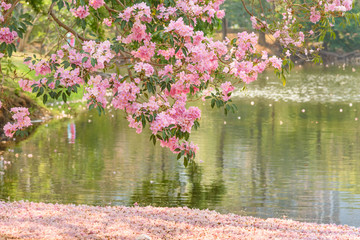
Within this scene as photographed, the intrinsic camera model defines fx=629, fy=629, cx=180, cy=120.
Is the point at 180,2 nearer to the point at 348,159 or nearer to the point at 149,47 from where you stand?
the point at 149,47

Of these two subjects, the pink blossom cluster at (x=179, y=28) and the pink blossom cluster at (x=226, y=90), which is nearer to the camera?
the pink blossom cluster at (x=179, y=28)

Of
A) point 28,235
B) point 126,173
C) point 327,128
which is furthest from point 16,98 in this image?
point 28,235

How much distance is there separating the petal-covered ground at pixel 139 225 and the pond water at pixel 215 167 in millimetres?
1011

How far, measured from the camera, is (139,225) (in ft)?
29.3

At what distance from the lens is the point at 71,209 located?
10.1m

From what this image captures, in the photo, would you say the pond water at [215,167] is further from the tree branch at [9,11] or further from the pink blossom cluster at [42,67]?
the tree branch at [9,11]

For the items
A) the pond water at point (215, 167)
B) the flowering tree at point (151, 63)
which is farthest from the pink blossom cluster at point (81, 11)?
the pond water at point (215, 167)

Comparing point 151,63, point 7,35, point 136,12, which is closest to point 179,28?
point 136,12

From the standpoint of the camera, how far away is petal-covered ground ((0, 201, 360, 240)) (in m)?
8.32

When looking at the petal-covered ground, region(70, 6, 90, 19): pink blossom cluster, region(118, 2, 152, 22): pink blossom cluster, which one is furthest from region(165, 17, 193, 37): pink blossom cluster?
the petal-covered ground

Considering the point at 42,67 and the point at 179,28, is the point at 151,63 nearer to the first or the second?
the point at 179,28

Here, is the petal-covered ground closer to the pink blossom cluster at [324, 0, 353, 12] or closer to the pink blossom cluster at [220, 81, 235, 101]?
the pink blossom cluster at [220, 81, 235, 101]

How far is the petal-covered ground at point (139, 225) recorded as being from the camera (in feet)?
27.3

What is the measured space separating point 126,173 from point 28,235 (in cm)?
704
